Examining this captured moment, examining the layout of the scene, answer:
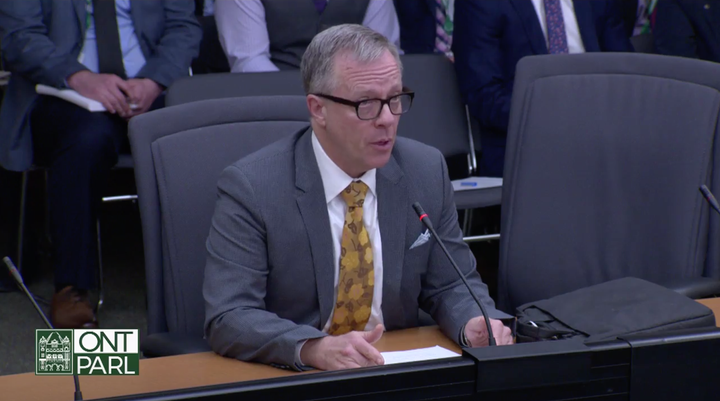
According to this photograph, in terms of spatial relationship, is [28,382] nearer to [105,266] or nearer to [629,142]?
[629,142]

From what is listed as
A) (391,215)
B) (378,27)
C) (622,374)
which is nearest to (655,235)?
(391,215)

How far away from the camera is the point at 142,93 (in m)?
2.98

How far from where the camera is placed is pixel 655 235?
1938mm

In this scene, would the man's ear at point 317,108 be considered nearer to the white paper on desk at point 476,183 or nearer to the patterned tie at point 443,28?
the white paper on desk at point 476,183

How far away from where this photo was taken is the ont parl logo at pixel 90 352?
2.85ft

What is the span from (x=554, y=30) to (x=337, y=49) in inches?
70.4

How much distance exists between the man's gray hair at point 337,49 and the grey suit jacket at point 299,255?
0.13m

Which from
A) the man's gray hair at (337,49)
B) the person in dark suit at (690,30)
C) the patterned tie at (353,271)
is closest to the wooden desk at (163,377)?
the patterned tie at (353,271)

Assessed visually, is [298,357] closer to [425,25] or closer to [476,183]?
[476,183]

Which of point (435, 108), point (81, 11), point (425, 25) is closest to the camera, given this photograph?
point (81, 11)

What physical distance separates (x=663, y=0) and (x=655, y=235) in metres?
1.88

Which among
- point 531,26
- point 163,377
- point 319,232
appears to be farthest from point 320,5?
point 163,377

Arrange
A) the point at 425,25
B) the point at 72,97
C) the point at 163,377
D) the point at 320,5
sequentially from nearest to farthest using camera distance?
the point at 163,377, the point at 72,97, the point at 320,5, the point at 425,25

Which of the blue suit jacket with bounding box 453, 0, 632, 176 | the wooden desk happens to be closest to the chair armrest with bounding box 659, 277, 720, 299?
the wooden desk
